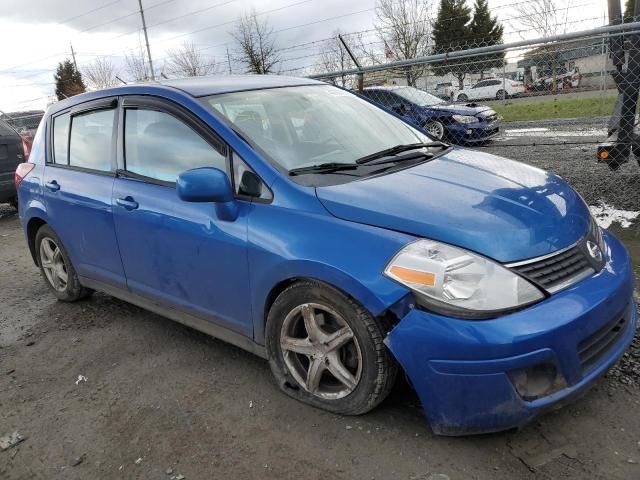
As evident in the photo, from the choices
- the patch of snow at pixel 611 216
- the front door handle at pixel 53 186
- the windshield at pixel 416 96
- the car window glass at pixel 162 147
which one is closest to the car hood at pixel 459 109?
the windshield at pixel 416 96

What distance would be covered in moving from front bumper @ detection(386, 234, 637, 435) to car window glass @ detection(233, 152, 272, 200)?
39.6 inches

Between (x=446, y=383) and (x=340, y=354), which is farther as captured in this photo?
(x=340, y=354)

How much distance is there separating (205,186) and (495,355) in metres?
1.58

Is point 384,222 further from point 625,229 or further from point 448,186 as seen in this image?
point 625,229

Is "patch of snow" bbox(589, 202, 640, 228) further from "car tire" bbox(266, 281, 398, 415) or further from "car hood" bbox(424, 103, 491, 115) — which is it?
"car hood" bbox(424, 103, 491, 115)

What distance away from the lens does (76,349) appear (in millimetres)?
3805

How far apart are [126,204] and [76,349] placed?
1.18 meters

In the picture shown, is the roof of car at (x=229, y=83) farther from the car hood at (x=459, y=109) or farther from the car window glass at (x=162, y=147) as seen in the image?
the car hood at (x=459, y=109)

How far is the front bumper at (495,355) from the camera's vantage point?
2131mm

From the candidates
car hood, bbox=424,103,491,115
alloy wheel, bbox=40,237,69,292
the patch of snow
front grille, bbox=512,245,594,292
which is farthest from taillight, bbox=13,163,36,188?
car hood, bbox=424,103,491,115

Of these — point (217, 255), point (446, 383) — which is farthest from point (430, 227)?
point (217, 255)

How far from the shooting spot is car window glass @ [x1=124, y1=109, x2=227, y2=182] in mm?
3086

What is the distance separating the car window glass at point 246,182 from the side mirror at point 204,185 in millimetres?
104

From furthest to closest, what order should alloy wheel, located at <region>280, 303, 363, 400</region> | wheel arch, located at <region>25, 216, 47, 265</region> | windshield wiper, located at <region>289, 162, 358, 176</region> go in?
wheel arch, located at <region>25, 216, 47, 265</region> → windshield wiper, located at <region>289, 162, 358, 176</region> → alloy wheel, located at <region>280, 303, 363, 400</region>
